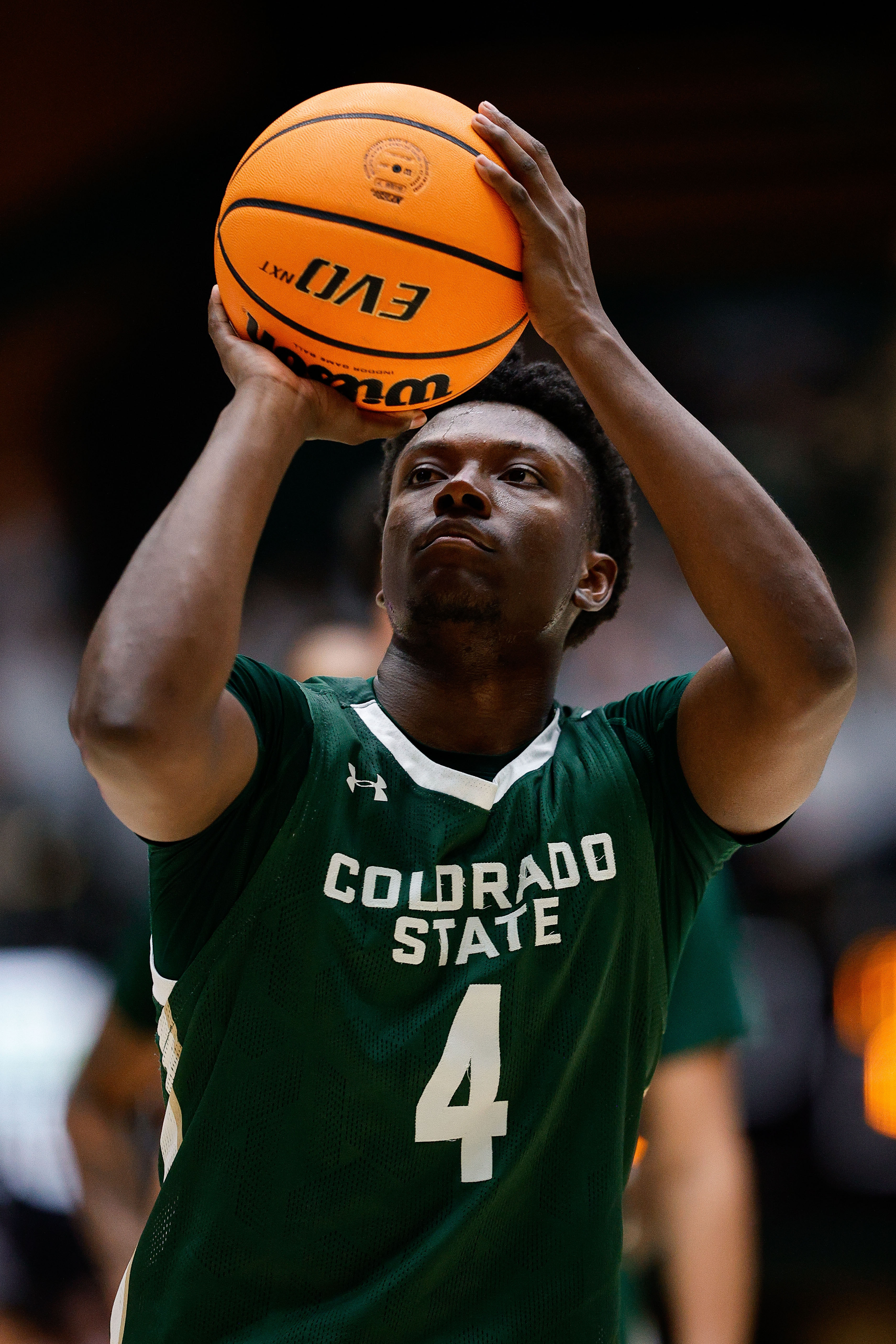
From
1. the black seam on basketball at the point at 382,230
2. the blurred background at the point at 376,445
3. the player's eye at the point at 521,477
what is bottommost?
the player's eye at the point at 521,477

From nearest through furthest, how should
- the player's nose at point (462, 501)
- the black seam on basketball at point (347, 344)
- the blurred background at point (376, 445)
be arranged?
1. the black seam on basketball at point (347, 344)
2. the player's nose at point (462, 501)
3. the blurred background at point (376, 445)

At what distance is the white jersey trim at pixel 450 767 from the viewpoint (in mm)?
2117

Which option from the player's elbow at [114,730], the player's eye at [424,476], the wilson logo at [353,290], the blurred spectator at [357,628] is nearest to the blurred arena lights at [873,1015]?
the blurred spectator at [357,628]

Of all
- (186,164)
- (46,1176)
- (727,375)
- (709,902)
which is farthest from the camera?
(727,375)

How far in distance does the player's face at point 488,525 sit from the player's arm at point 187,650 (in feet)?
1.05

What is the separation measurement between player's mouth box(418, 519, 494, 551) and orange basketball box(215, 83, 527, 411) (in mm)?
229

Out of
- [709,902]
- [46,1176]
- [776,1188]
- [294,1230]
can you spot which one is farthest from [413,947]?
[776,1188]

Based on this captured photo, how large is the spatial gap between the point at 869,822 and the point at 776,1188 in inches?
85.0

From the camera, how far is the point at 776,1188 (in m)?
5.97

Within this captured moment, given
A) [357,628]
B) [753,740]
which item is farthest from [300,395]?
[357,628]

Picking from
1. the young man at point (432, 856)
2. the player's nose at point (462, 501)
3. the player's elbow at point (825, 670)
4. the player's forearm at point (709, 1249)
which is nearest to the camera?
the young man at point (432, 856)

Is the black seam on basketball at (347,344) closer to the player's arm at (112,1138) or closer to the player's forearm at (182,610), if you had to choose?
the player's forearm at (182,610)

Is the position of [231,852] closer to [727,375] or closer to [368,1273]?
[368,1273]

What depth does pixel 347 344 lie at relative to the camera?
207cm
